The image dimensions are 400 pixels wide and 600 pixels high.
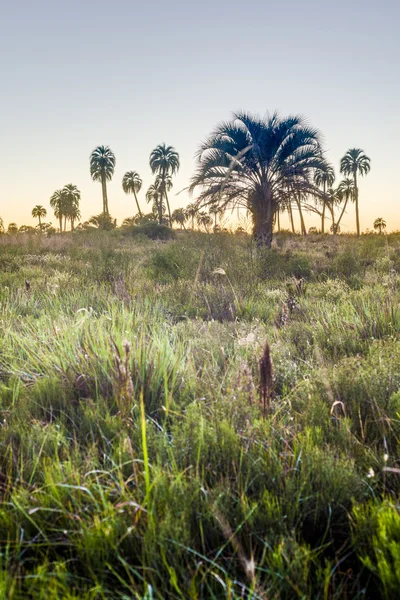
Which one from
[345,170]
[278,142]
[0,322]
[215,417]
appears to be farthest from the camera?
[345,170]

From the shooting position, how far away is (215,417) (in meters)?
2.20

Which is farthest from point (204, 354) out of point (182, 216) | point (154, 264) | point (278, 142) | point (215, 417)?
point (182, 216)

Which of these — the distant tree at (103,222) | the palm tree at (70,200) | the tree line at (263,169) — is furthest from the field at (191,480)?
the palm tree at (70,200)

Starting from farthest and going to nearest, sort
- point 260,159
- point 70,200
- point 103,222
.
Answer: point 70,200 → point 103,222 → point 260,159

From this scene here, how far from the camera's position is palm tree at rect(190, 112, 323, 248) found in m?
19.0

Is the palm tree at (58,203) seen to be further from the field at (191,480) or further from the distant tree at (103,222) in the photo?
the field at (191,480)

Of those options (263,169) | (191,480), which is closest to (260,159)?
(263,169)

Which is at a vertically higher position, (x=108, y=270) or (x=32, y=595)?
(x=108, y=270)

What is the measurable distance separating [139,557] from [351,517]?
33.0 inches

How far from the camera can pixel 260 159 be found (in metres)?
19.0

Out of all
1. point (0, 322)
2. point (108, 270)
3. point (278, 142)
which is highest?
point (278, 142)

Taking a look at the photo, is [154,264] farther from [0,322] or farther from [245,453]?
[245,453]

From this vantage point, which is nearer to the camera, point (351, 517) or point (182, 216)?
point (351, 517)

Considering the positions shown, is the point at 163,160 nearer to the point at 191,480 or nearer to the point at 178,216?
the point at 178,216
